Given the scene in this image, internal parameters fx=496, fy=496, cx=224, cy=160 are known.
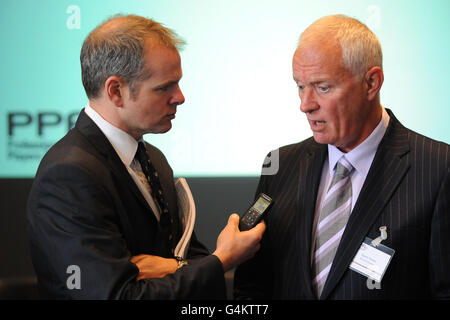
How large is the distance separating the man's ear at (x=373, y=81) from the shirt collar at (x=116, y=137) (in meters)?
0.97

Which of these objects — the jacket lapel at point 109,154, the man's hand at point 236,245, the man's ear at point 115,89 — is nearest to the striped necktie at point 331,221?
the man's hand at point 236,245

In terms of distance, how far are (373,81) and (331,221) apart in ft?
1.88

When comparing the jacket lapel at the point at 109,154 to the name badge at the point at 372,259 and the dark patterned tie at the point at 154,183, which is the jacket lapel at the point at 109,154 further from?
the name badge at the point at 372,259

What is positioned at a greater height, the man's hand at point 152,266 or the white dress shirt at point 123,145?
the white dress shirt at point 123,145

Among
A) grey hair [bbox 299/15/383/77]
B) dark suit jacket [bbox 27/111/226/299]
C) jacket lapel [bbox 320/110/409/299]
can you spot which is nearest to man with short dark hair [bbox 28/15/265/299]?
dark suit jacket [bbox 27/111/226/299]

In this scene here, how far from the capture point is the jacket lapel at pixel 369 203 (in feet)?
6.05

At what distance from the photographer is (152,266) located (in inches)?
70.6

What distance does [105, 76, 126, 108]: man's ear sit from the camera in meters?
1.92

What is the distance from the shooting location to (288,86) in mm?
3512

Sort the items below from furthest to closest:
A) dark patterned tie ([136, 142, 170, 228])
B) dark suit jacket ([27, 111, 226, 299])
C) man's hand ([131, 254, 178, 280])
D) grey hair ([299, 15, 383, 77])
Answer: dark patterned tie ([136, 142, 170, 228]) < grey hair ([299, 15, 383, 77]) < man's hand ([131, 254, 178, 280]) < dark suit jacket ([27, 111, 226, 299])

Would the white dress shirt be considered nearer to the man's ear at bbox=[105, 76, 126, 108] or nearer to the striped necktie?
the man's ear at bbox=[105, 76, 126, 108]

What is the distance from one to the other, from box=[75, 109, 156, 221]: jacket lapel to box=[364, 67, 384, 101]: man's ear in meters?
0.97

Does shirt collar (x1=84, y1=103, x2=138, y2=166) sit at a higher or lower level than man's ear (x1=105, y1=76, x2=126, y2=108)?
lower
